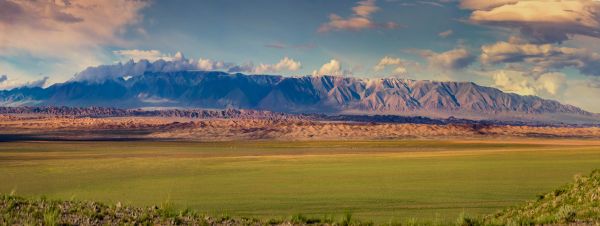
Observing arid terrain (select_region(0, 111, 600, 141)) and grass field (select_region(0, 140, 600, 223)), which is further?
arid terrain (select_region(0, 111, 600, 141))

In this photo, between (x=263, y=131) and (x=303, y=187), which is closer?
(x=303, y=187)

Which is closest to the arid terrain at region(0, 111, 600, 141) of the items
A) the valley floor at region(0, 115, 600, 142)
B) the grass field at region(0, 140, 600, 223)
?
the valley floor at region(0, 115, 600, 142)

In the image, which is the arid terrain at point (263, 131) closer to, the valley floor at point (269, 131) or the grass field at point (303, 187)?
the valley floor at point (269, 131)

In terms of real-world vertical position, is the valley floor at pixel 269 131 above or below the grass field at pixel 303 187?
below

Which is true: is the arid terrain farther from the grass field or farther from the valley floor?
the grass field

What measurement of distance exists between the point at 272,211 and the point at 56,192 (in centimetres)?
1405

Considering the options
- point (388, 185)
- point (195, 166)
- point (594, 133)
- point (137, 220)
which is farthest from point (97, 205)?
point (594, 133)

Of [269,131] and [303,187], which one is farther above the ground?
[303,187]

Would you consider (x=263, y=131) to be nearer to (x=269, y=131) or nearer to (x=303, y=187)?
(x=269, y=131)

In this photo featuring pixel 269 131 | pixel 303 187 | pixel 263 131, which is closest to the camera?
pixel 303 187

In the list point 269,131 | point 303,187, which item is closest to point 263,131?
point 269,131

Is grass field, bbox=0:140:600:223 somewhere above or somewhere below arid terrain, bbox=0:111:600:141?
above

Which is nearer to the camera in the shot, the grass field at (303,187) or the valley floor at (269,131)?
the grass field at (303,187)

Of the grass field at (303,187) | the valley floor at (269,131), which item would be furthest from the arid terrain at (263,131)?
the grass field at (303,187)
